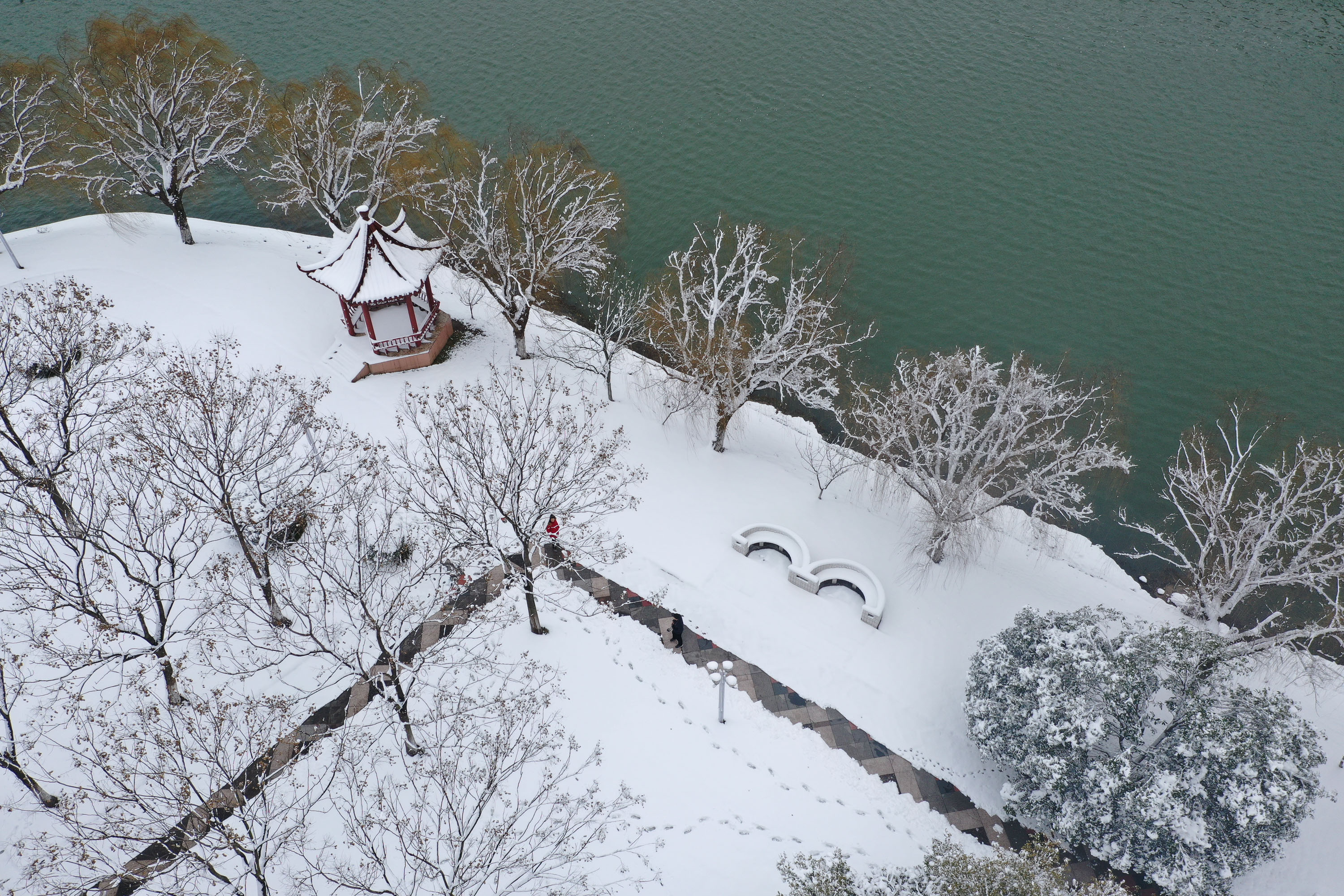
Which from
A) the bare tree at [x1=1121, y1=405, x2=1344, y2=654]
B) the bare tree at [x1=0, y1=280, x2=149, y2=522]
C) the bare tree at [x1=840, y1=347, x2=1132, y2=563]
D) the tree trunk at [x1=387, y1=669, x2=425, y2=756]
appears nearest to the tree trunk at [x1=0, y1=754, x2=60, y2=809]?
the bare tree at [x1=0, y1=280, x2=149, y2=522]

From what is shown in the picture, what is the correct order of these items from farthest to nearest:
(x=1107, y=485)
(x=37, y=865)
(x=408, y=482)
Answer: (x=1107, y=485) < (x=408, y=482) < (x=37, y=865)

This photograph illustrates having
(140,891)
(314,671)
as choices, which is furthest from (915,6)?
(140,891)

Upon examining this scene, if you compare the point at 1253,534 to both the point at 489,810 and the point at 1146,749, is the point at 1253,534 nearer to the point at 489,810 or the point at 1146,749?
the point at 1146,749

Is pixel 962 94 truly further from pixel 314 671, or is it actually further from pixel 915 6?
pixel 314 671

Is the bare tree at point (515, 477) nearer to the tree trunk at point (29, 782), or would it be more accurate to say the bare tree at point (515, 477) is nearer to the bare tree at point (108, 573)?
the bare tree at point (108, 573)

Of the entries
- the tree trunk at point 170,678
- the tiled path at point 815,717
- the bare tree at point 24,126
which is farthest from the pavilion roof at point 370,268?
the tree trunk at point 170,678

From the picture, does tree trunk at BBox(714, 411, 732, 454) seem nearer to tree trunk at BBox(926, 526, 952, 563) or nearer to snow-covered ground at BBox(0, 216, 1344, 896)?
snow-covered ground at BBox(0, 216, 1344, 896)
